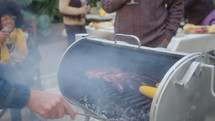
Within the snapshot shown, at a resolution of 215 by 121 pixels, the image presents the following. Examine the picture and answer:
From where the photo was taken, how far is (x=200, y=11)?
13.4 ft

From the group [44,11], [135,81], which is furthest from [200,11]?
[44,11]

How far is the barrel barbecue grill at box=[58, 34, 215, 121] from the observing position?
4.27 feet

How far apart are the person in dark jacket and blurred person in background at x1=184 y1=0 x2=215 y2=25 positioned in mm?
3290

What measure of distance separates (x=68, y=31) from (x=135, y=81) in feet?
9.54

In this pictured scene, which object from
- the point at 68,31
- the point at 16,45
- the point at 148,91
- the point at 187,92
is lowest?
the point at 68,31

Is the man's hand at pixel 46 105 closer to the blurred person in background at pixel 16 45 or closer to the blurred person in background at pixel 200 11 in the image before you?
the blurred person in background at pixel 16 45

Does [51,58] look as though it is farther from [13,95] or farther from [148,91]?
[13,95]

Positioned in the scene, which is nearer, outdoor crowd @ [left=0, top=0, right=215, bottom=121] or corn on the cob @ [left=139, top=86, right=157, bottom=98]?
outdoor crowd @ [left=0, top=0, right=215, bottom=121]

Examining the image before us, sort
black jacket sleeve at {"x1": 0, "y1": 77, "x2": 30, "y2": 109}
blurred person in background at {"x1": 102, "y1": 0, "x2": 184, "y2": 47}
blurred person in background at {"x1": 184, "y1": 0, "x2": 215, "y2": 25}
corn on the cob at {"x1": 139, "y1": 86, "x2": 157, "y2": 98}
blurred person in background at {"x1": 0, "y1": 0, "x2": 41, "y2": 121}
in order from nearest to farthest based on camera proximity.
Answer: black jacket sleeve at {"x1": 0, "y1": 77, "x2": 30, "y2": 109}, corn on the cob at {"x1": 139, "y1": 86, "x2": 157, "y2": 98}, blurred person in background at {"x1": 102, "y1": 0, "x2": 184, "y2": 47}, blurred person in background at {"x1": 0, "y1": 0, "x2": 41, "y2": 121}, blurred person in background at {"x1": 184, "y1": 0, "x2": 215, "y2": 25}

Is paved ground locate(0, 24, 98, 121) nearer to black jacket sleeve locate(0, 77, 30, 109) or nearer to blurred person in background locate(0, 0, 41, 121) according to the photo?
blurred person in background locate(0, 0, 41, 121)

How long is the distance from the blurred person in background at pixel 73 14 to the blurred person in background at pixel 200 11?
1679 millimetres

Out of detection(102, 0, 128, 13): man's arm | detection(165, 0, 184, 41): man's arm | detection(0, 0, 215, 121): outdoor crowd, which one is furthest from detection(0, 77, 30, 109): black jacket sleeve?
detection(165, 0, 184, 41): man's arm

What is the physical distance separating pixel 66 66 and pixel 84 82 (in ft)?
0.80

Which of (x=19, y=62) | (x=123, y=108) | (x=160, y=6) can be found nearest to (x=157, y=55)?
(x=123, y=108)
